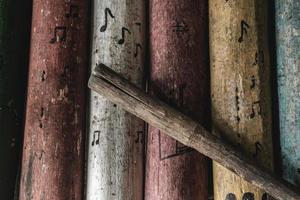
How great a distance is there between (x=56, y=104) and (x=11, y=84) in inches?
5.7

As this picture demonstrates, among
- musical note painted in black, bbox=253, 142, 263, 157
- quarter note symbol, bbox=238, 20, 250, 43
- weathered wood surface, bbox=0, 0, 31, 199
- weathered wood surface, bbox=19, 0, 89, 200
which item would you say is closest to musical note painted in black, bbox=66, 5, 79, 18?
weathered wood surface, bbox=19, 0, 89, 200

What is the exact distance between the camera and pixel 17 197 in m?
1.32

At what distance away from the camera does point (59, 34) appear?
1.31 metres

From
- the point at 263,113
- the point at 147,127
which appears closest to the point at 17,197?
the point at 147,127

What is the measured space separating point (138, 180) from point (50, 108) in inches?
11.0

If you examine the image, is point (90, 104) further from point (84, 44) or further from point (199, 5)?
point (199, 5)

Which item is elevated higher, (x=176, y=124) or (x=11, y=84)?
(x=11, y=84)

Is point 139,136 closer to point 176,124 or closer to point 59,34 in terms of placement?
point 176,124

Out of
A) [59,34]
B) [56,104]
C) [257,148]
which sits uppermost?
[59,34]

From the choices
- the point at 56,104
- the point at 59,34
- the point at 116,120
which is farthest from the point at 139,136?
the point at 59,34

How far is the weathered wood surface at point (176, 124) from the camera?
3.82 ft

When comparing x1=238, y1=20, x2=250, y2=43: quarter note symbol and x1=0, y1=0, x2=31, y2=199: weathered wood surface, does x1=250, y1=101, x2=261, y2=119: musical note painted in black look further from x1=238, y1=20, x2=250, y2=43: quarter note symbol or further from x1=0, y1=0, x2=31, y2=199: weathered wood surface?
x1=0, y1=0, x2=31, y2=199: weathered wood surface

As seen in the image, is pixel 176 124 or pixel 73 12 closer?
pixel 176 124

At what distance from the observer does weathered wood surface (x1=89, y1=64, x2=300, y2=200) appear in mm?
1163
